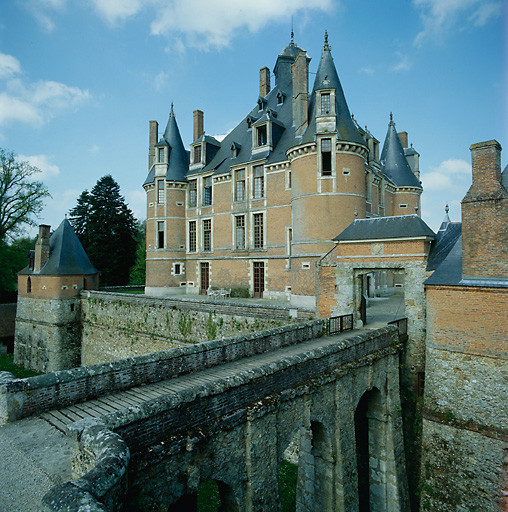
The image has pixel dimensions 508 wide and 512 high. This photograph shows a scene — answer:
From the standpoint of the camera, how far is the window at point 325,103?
17.9 metres

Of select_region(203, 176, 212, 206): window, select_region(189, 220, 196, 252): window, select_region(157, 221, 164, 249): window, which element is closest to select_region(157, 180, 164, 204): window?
select_region(157, 221, 164, 249): window

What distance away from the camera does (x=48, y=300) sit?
77.0ft

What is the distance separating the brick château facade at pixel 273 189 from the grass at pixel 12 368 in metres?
9.85

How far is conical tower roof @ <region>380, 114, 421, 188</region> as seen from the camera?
88.6ft

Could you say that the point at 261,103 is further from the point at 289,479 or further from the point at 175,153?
the point at 289,479

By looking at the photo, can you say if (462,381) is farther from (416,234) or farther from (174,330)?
(174,330)

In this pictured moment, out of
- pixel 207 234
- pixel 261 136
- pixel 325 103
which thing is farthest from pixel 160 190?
pixel 325 103

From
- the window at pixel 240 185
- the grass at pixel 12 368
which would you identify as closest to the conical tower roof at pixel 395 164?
the window at pixel 240 185

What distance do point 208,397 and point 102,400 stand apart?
1.99 meters

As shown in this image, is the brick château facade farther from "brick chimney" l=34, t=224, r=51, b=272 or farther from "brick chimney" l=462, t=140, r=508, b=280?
"brick chimney" l=462, t=140, r=508, b=280

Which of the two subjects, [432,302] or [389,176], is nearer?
[432,302]

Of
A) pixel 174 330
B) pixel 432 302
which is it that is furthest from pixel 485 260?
pixel 174 330

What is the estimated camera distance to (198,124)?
27.6 metres

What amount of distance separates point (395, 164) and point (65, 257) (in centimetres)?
2570
